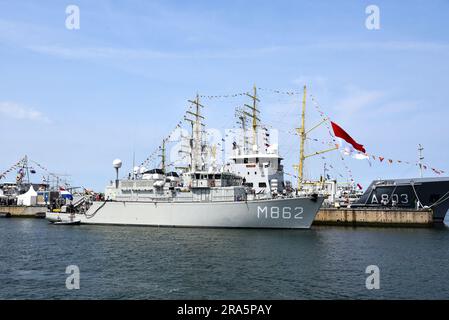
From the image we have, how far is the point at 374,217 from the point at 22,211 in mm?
55440

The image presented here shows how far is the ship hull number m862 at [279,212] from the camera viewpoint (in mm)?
40406

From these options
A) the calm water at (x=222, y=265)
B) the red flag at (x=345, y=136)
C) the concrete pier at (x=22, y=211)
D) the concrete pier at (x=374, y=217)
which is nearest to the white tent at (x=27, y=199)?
the concrete pier at (x=22, y=211)

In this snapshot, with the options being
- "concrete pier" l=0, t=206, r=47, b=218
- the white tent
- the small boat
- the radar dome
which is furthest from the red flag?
the white tent

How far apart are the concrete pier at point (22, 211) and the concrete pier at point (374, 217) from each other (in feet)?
152

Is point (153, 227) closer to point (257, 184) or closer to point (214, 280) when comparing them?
point (257, 184)

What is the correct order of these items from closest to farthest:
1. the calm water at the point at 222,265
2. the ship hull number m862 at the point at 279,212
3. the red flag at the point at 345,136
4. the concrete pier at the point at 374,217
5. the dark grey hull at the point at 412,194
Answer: the calm water at the point at 222,265 < the ship hull number m862 at the point at 279,212 < the red flag at the point at 345,136 < the concrete pier at the point at 374,217 < the dark grey hull at the point at 412,194

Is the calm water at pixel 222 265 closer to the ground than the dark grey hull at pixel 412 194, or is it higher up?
closer to the ground

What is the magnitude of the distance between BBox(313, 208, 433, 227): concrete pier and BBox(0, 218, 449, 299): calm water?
1167 cm

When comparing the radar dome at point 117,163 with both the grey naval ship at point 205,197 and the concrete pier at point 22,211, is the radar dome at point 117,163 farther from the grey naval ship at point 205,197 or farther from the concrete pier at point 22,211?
the concrete pier at point 22,211

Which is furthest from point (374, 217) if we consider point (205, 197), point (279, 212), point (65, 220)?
point (65, 220)

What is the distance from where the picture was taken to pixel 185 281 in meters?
19.2

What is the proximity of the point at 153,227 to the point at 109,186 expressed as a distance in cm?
798
